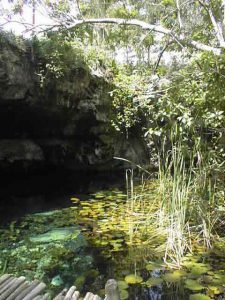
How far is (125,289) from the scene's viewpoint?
7.80 feet

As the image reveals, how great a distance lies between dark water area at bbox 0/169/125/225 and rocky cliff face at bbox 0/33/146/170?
27 centimetres

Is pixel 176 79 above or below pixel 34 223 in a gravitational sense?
above

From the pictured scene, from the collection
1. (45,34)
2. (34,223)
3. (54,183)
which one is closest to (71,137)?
(54,183)

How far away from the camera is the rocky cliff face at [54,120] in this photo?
244 inches

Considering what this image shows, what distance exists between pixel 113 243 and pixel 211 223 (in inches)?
36.1

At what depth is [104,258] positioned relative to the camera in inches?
117

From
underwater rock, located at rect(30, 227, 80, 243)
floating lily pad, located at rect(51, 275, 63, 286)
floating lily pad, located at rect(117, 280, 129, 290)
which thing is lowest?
floating lily pad, located at rect(117, 280, 129, 290)

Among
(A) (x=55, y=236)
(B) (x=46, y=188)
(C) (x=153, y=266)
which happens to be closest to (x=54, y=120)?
(B) (x=46, y=188)

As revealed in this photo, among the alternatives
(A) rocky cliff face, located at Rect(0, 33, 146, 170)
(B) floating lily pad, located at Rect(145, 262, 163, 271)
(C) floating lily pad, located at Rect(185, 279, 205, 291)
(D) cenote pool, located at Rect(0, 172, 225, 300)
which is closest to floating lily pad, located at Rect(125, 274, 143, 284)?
(D) cenote pool, located at Rect(0, 172, 225, 300)

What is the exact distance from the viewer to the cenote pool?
95.7 inches

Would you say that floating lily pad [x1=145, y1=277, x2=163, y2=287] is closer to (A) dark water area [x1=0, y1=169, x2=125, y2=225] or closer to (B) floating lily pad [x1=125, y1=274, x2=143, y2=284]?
(B) floating lily pad [x1=125, y1=274, x2=143, y2=284]

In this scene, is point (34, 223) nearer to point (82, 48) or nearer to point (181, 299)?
point (181, 299)

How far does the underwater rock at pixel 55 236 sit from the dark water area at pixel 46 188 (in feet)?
3.34

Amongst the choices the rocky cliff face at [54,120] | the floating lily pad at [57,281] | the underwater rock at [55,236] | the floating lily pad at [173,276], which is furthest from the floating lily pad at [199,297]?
the rocky cliff face at [54,120]
